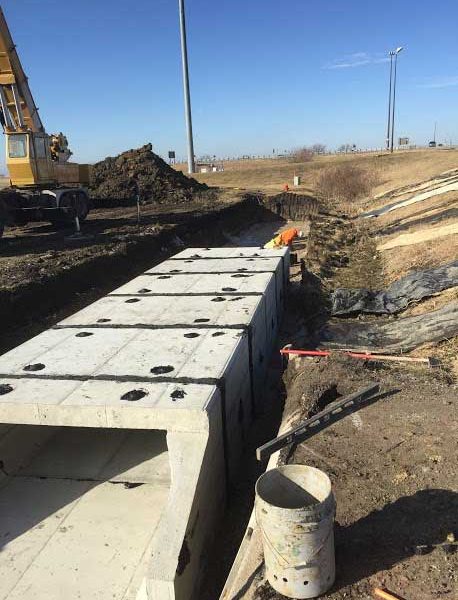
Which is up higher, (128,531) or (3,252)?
(3,252)

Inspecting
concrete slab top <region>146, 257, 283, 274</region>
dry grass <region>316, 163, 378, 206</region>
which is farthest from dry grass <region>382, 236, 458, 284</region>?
dry grass <region>316, 163, 378, 206</region>

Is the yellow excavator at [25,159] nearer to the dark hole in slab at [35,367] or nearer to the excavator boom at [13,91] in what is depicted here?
the excavator boom at [13,91]

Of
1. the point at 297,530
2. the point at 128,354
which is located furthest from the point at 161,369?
the point at 297,530

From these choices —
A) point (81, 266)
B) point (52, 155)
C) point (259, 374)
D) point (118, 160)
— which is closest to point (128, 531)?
point (259, 374)

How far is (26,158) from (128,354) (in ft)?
45.8

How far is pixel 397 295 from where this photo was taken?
995 cm

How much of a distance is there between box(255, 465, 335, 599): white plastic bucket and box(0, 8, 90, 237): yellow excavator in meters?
15.4

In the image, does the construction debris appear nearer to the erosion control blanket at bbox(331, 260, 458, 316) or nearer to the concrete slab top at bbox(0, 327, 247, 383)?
the concrete slab top at bbox(0, 327, 247, 383)

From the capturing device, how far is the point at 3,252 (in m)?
15.5

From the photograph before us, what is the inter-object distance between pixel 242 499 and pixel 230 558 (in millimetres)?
756

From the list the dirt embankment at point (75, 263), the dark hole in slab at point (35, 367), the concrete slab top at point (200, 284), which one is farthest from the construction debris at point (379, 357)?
the dirt embankment at point (75, 263)

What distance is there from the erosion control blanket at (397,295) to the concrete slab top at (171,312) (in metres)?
2.55

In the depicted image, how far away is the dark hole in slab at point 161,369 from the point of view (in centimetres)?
548

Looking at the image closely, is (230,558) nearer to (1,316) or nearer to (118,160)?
(1,316)
